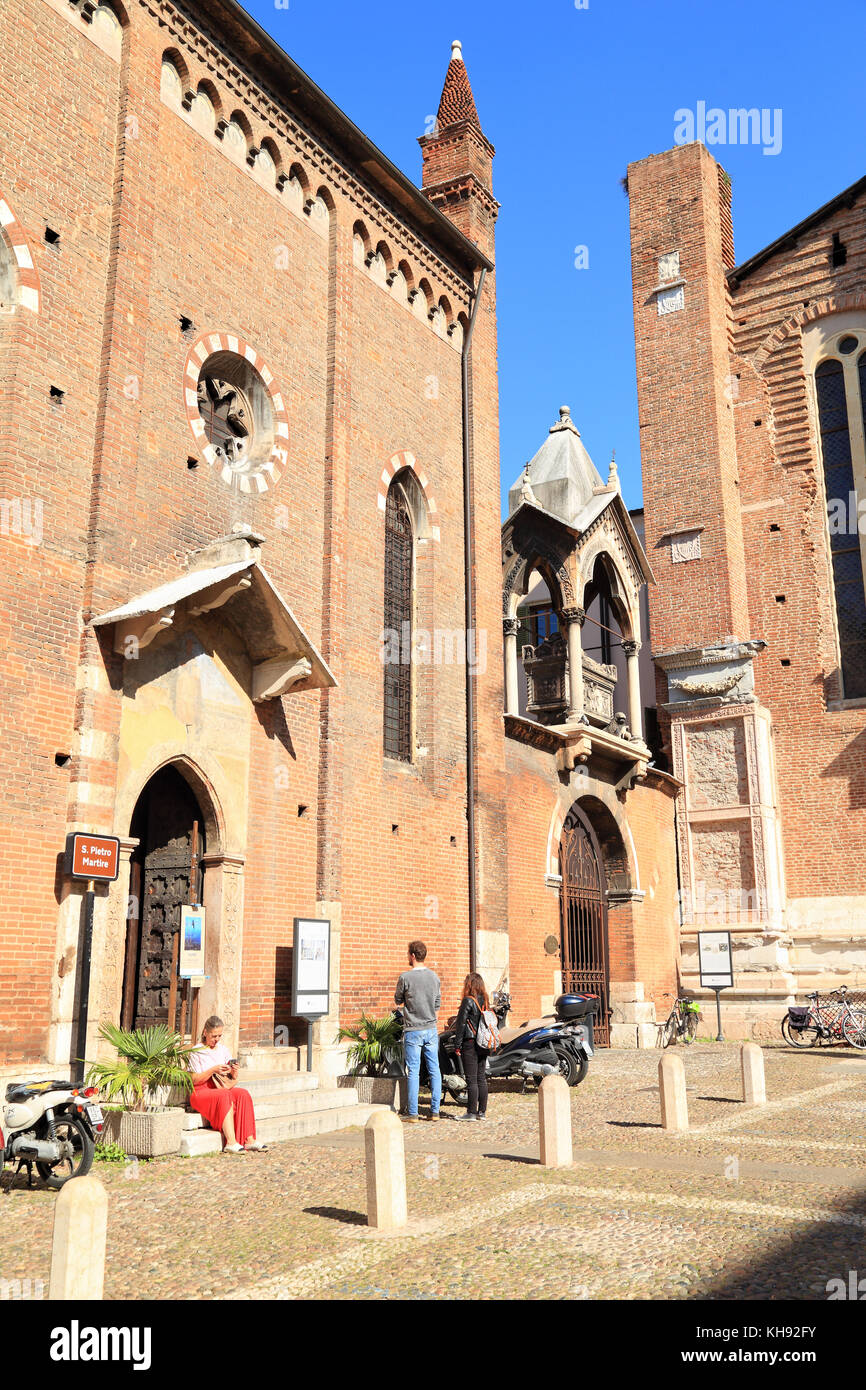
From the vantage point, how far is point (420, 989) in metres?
11.0

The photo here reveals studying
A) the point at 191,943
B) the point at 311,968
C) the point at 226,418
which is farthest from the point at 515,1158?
the point at 226,418

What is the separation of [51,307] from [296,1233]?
8130 mm

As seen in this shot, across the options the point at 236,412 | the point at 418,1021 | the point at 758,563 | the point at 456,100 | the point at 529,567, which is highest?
the point at 456,100

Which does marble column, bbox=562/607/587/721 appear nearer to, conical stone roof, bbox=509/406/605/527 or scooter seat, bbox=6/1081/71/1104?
conical stone roof, bbox=509/406/605/527

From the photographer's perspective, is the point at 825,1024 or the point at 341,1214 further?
the point at 825,1024

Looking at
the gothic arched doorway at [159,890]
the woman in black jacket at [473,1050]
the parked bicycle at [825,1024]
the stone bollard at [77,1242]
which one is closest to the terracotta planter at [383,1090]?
the woman in black jacket at [473,1050]

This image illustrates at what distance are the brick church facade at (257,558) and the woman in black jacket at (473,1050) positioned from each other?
6.59 ft

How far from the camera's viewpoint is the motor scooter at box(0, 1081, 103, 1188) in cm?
766

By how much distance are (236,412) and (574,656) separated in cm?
808

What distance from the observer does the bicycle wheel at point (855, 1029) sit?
736 inches

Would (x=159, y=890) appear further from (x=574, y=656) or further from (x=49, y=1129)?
(x=574, y=656)

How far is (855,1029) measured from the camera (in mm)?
18781

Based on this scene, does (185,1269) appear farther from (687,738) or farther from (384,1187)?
(687,738)

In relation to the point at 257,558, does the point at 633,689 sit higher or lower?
higher
